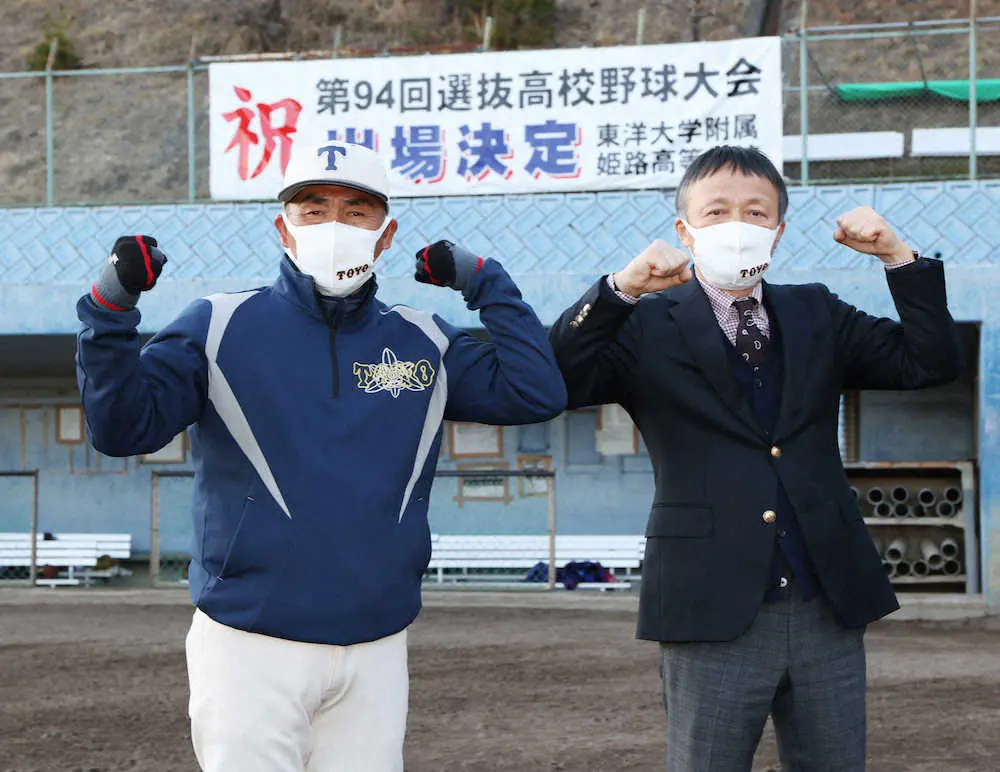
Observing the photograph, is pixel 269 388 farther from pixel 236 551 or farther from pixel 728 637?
pixel 728 637

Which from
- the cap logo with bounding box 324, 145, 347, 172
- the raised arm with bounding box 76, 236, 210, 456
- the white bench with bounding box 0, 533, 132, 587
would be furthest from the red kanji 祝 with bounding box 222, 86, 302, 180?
the raised arm with bounding box 76, 236, 210, 456

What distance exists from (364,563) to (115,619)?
1082 centimetres

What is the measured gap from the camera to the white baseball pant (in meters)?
3.01

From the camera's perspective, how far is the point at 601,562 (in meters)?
15.8

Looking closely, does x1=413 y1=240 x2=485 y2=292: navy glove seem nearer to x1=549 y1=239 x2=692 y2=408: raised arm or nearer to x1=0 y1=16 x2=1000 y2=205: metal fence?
x1=549 y1=239 x2=692 y2=408: raised arm

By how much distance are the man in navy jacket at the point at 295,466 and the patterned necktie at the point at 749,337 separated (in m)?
0.50

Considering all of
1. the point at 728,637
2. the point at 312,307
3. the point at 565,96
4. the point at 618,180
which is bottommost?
the point at 728,637

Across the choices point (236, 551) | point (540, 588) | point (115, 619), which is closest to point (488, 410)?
point (236, 551)

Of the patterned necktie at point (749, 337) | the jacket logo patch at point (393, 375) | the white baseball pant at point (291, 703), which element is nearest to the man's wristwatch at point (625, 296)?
the patterned necktie at point (749, 337)

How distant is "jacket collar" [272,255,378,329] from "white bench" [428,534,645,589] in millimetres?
12670

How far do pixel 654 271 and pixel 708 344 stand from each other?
0.78ft

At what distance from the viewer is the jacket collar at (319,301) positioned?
3.27 m

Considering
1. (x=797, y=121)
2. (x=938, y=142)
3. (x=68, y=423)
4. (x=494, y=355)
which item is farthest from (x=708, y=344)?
(x=797, y=121)

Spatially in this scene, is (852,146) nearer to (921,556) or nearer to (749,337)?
(921,556)
